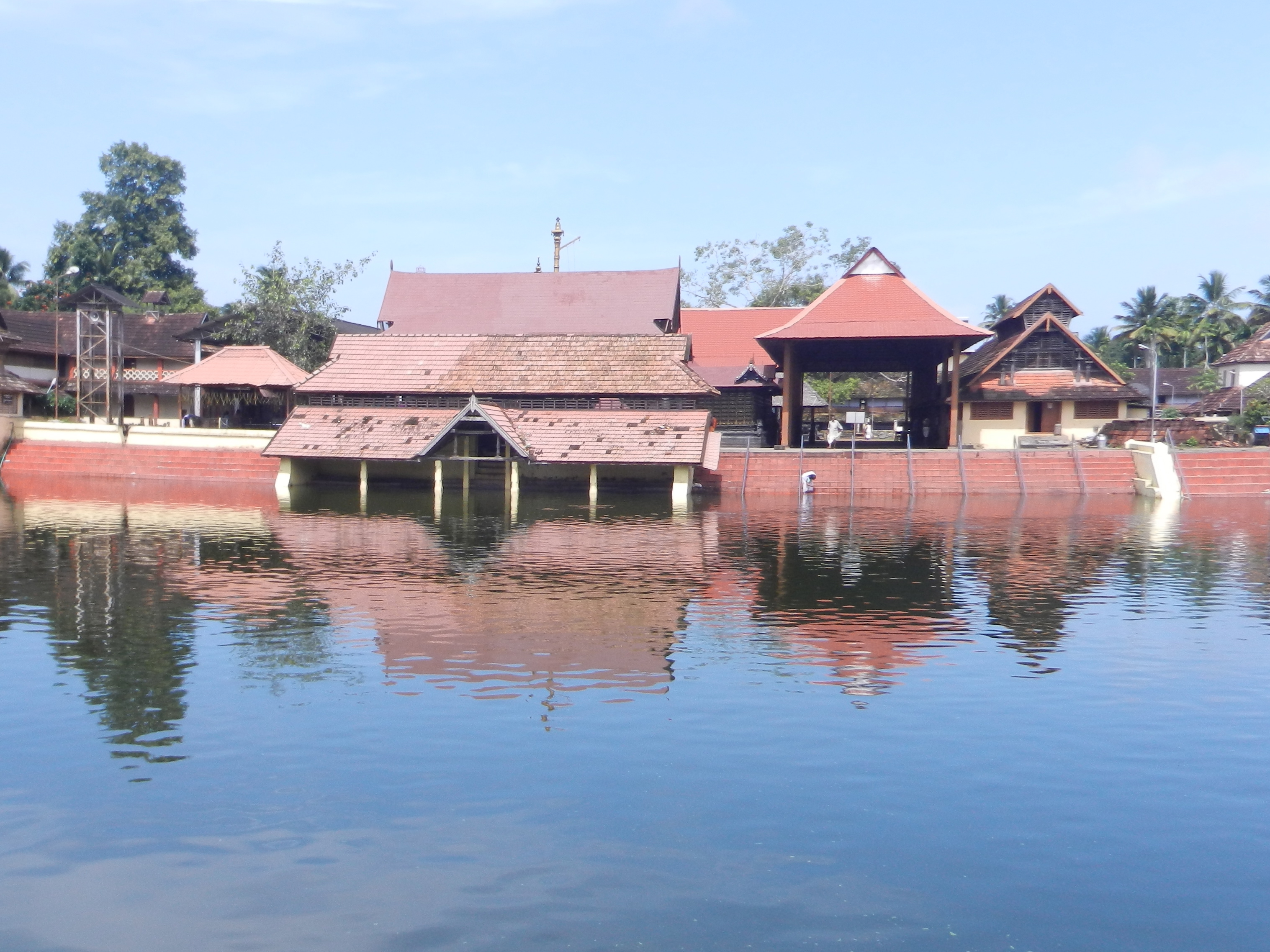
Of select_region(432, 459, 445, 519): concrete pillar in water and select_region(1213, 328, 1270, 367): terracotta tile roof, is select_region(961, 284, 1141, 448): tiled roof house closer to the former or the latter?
select_region(1213, 328, 1270, 367): terracotta tile roof

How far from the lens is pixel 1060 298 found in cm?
4353

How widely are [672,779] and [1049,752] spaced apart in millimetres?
3689

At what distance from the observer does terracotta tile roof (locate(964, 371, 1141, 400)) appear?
42.0 metres

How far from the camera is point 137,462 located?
39.8 metres

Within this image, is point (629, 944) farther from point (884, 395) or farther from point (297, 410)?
point (884, 395)

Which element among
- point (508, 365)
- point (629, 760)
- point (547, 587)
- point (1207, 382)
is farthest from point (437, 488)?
point (1207, 382)

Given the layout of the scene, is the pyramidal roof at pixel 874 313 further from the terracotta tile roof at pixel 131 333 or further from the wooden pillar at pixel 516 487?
the terracotta tile roof at pixel 131 333

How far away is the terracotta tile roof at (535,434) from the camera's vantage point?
111 ft

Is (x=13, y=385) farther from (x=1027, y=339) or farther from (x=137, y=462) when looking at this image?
(x=1027, y=339)

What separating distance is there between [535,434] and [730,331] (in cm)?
1704

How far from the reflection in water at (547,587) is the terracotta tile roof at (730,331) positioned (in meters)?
17.5

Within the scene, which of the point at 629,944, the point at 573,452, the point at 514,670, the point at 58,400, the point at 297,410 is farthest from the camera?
the point at 58,400

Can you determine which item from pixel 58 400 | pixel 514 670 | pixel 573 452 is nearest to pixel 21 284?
pixel 58 400

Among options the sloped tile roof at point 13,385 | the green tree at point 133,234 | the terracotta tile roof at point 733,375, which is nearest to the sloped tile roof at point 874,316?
the terracotta tile roof at point 733,375
